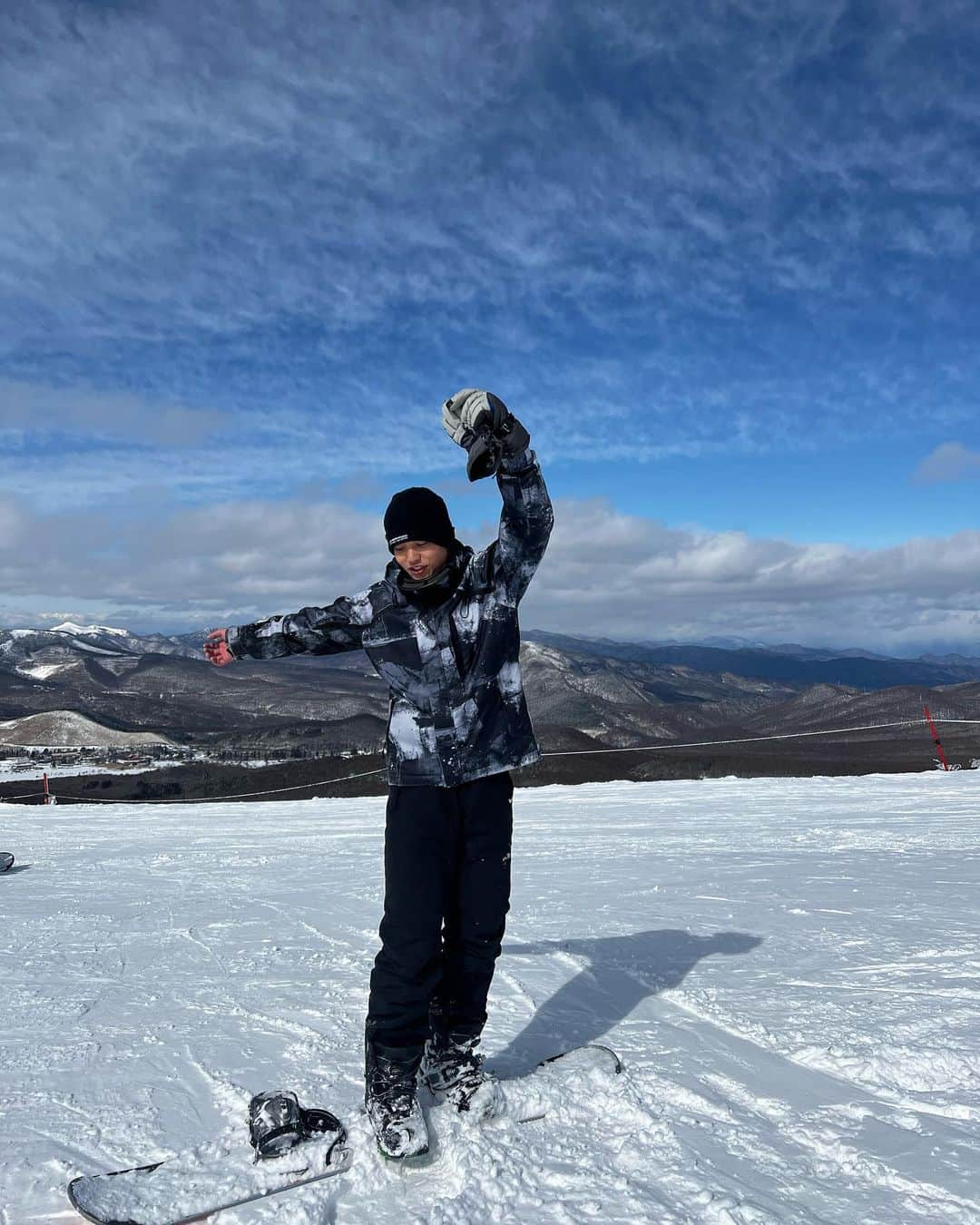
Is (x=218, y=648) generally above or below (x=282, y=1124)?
above

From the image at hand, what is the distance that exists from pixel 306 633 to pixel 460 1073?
1689mm

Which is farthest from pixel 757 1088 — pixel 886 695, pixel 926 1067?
pixel 886 695

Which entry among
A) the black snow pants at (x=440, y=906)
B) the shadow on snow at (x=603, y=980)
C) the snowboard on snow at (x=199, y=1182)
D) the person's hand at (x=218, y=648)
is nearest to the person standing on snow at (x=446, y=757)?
the black snow pants at (x=440, y=906)

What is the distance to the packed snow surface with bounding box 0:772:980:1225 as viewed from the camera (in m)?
2.42

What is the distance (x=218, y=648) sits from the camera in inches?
136

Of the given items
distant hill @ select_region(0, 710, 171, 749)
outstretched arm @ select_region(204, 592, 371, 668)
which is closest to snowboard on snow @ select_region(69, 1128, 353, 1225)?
outstretched arm @ select_region(204, 592, 371, 668)

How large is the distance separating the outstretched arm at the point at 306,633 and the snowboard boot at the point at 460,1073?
1.48 meters

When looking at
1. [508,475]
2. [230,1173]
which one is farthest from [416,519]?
[230,1173]

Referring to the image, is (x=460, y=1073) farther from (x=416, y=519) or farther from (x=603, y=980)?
(x=416, y=519)

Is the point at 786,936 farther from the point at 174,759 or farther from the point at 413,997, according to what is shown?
the point at 174,759

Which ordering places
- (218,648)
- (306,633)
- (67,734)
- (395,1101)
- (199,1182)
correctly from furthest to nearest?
(67,734), (218,648), (306,633), (395,1101), (199,1182)

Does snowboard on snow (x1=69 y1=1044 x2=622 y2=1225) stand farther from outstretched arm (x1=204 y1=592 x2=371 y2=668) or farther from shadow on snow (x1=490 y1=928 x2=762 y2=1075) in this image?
outstretched arm (x1=204 y1=592 x2=371 y2=668)

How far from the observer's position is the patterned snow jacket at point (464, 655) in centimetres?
288

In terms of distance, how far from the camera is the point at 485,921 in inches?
116
